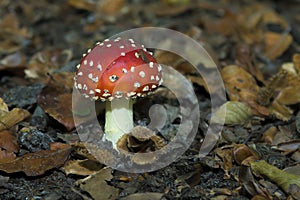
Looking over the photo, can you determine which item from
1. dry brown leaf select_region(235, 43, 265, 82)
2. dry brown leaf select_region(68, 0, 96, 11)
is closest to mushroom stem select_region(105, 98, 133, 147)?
dry brown leaf select_region(235, 43, 265, 82)

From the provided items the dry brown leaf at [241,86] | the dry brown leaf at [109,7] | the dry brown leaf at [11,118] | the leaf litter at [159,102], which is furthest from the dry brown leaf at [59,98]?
the dry brown leaf at [109,7]

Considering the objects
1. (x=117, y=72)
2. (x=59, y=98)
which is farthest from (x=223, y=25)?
(x=117, y=72)

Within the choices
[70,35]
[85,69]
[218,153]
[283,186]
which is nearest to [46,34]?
[70,35]

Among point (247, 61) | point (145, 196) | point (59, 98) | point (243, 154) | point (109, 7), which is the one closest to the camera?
point (145, 196)

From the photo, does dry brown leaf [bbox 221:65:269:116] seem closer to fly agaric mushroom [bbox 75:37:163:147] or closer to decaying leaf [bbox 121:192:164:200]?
fly agaric mushroom [bbox 75:37:163:147]

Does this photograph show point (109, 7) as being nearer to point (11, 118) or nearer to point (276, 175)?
point (11, 118)

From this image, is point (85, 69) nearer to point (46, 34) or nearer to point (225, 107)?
point (225, 107)
